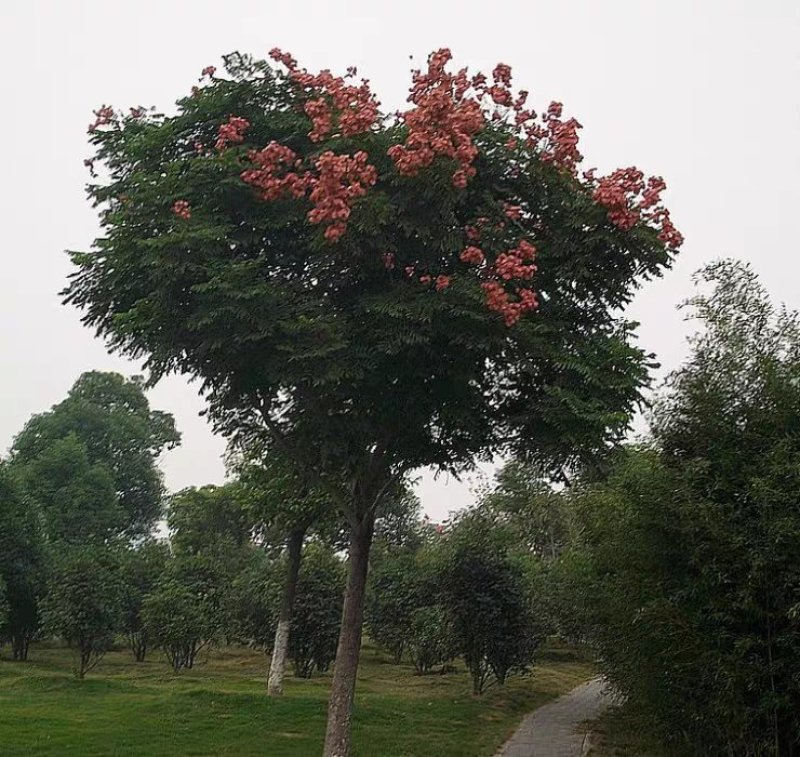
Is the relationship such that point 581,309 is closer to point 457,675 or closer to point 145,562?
point 457,675

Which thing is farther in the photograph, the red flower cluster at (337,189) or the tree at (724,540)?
the red flower cluster at (337,189)

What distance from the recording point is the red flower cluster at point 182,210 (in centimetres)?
922

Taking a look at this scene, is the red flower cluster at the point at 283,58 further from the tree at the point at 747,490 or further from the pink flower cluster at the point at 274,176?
the tree at the point at 747,490

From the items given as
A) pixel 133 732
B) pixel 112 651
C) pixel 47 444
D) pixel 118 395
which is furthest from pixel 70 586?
pixel 118 395

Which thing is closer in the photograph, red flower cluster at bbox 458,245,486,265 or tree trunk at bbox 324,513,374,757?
red flower cluster at bbox 458,245,486,265

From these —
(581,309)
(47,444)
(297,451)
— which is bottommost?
(297,451)

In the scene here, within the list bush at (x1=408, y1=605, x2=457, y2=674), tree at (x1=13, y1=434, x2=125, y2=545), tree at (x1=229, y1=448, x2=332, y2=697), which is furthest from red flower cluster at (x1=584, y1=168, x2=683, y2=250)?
tree at (x1=13, y1=434, x2=125, y2=545)

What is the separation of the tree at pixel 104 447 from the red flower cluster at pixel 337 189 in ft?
113

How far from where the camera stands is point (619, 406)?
388 inches

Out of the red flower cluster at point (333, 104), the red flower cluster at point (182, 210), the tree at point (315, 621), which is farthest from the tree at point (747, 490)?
the tree at point (315, 621)

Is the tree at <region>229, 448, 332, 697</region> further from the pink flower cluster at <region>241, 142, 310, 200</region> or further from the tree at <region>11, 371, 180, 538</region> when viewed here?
the tree at <region>11, 371, 180, 538</region>

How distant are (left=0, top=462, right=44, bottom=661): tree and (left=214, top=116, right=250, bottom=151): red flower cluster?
2427 centimetres

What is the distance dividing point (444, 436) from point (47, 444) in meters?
40.0

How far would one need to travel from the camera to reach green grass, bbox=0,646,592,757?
1234cm
